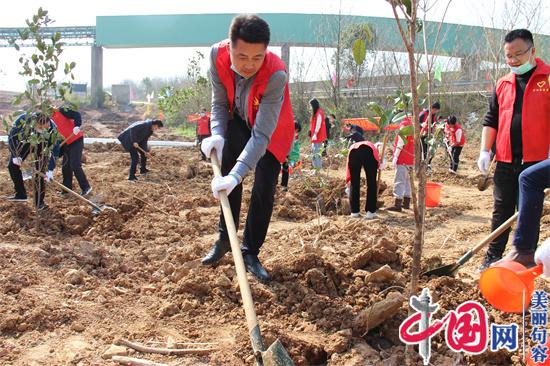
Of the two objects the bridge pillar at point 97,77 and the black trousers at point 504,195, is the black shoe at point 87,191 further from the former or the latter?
the bridge pillar at point 97,77

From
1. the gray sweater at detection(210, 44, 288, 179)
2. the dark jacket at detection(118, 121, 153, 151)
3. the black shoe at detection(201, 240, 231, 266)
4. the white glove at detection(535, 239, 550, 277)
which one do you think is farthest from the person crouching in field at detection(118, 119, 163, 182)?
the white glove at detection(535, 239, 550, 277)

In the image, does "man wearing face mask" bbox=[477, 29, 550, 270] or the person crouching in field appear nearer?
"man wearing face mask" bbox=[477, 29, 550, 270]

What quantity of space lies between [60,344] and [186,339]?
63 centimetres

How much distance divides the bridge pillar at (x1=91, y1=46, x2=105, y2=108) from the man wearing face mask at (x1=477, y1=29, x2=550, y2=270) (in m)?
32.9

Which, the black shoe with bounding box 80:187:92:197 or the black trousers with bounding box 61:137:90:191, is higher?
the black trousers with bounding box 61:137:90:191

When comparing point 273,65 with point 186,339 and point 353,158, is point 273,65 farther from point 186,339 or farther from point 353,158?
point 353,158

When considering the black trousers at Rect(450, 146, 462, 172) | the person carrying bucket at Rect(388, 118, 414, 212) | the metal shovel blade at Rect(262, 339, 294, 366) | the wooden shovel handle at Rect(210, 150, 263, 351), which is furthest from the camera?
the black trousers at Rect(450, 146, 462, 172)

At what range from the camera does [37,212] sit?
15.5 ft

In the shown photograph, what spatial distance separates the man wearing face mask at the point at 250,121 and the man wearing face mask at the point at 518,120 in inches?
57.8

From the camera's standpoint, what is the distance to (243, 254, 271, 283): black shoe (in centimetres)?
305

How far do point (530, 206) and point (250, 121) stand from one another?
5.09ft

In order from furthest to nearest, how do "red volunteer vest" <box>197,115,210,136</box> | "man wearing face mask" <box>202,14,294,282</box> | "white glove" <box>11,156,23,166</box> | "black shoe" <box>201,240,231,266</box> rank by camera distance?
"red volunteer vest" <box>197,115,210,136</box>
"white glove" <box>11,156,23,166</box>
"black shoe" <box>201,240,231,266</box>
"man wearing face mask" <box>202,14,294,282</box>

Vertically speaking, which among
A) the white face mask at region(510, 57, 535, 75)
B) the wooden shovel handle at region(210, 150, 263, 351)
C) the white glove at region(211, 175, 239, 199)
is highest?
the white face mask at region(510, 57, 535, 75)

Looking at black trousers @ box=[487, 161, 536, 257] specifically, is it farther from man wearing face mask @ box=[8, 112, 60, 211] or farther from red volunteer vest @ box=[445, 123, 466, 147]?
red volunteer vest @ box=[445, 123, 466, 147]
